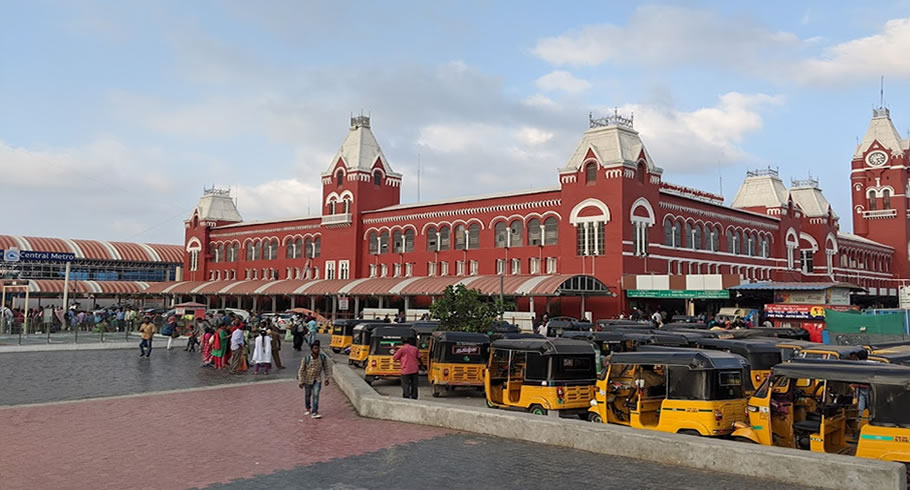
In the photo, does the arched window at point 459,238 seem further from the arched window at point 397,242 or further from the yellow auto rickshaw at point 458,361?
the yellow auto rickshaw at point 458,361

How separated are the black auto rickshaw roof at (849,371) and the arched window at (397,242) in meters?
49.6

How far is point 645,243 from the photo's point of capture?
1885 inches

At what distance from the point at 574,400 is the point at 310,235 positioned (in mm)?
56322

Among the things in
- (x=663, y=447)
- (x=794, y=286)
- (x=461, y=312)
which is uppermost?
(x=794, y=286)

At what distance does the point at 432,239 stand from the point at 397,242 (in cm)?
435

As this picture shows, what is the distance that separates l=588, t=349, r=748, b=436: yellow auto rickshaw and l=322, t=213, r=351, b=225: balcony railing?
51537mm

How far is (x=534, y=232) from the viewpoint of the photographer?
5100 cm

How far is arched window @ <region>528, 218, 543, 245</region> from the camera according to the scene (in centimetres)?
5069

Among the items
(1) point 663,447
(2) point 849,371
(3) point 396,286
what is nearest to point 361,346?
(1) point 663,447

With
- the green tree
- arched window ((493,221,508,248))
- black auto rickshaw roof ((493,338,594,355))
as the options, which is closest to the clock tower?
arched window ((493,221,508,248))

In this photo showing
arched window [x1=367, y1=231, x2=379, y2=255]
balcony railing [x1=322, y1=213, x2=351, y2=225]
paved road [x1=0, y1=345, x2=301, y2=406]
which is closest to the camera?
paved road [x1=0, y1=345, x2=301, y2=406]

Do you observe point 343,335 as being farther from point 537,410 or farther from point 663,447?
point 663,447

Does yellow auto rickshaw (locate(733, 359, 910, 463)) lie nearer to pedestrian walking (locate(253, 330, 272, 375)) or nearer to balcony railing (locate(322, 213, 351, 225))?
pedestrian walking (locate(253, 330, 272, 375))

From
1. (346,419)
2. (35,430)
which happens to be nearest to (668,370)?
(346,419)
